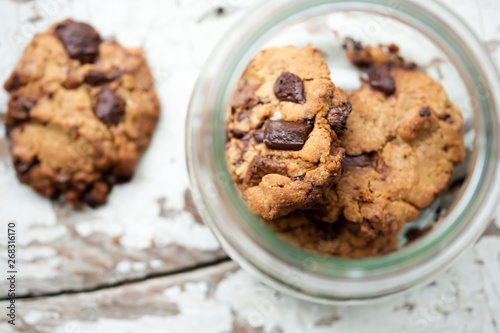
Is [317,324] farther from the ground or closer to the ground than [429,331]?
closer to the ground

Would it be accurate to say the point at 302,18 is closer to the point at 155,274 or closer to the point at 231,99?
the point at 231,99

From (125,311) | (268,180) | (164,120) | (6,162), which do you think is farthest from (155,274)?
(268,180)

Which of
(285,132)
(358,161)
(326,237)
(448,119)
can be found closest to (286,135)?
(285,132)

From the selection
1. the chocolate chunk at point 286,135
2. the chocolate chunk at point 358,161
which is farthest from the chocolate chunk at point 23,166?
the chocolate chunk at point 358,161

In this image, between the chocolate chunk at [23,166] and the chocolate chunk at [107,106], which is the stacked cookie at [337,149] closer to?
the chocolate chunk at [107,106]

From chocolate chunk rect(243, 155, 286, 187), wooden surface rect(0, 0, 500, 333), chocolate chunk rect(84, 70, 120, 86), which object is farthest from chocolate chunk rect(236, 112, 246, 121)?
chocolate chunk rect(84, 70, 120, 86)

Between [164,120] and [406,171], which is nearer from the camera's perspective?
[406,171]
